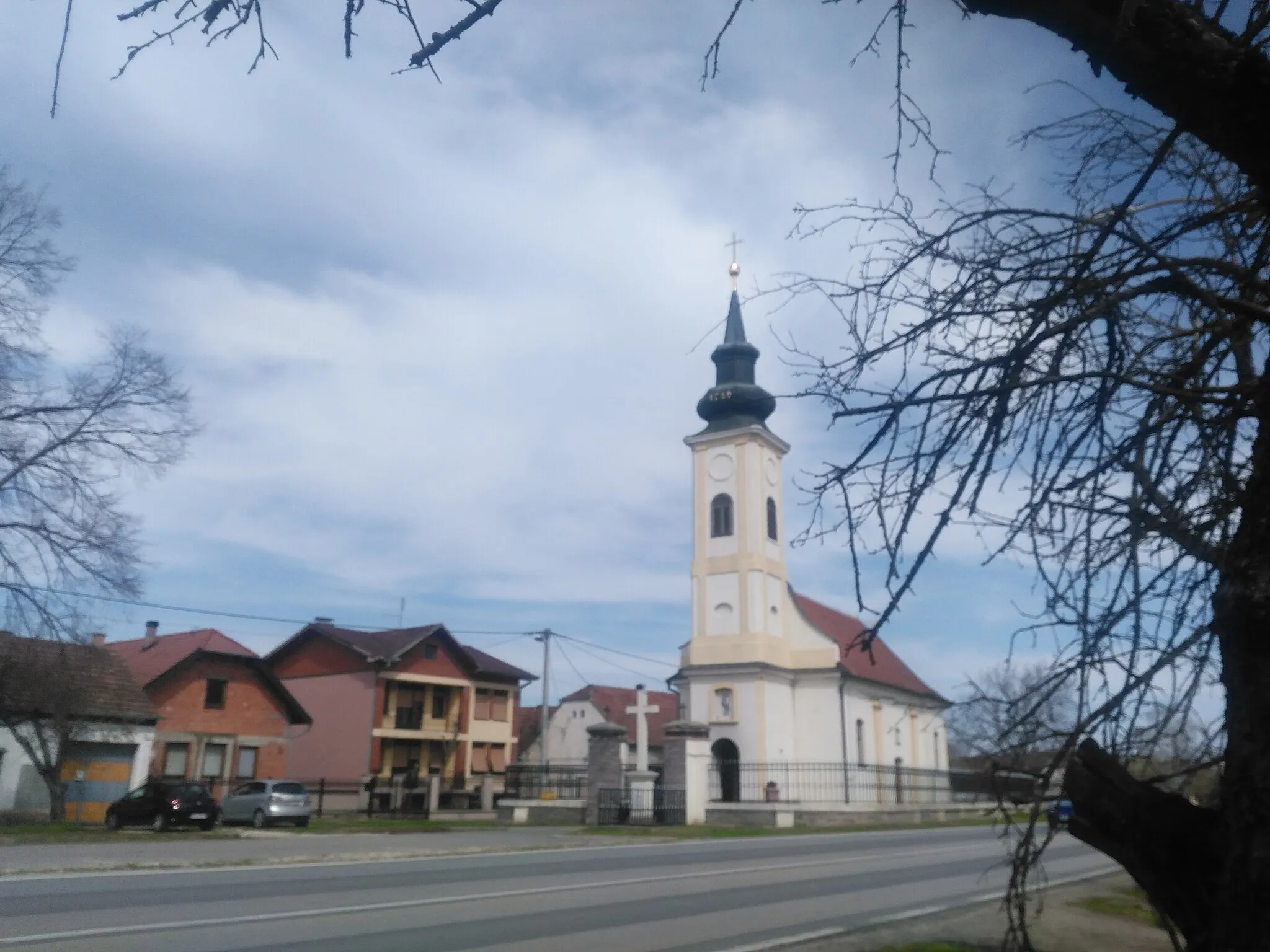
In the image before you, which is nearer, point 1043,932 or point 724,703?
point 1043,932

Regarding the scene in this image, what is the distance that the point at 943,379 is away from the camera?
4.23 m

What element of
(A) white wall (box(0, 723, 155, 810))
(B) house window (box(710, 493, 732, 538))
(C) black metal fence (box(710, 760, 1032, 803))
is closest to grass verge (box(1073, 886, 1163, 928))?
(C) black metal fence (box(710, 760, 1032, 803))

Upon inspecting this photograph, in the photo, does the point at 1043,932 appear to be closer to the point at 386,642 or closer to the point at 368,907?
the point at 368,907

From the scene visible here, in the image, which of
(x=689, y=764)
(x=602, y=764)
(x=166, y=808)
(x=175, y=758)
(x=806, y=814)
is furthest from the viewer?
(x=175, y=758)

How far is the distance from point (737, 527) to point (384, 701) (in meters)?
17.1

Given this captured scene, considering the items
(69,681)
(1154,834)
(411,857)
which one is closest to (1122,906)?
(1154,834)

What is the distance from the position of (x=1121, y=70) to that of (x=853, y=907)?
10292 millimetres

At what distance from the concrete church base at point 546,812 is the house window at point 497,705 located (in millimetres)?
21997

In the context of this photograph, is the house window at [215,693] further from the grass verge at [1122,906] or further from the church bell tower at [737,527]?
the grass verge at [1122,906]

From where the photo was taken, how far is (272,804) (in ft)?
92.7

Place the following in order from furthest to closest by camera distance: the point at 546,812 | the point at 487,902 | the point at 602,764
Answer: the point at 546,812
the point at 602,764
the point at 487,902

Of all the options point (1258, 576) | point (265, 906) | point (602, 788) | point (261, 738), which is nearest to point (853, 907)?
point (265, 906)

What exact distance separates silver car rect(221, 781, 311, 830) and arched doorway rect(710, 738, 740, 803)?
599 inches

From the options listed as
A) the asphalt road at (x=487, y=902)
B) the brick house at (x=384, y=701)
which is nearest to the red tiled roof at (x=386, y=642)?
the brick house at (x=384, y=701)
